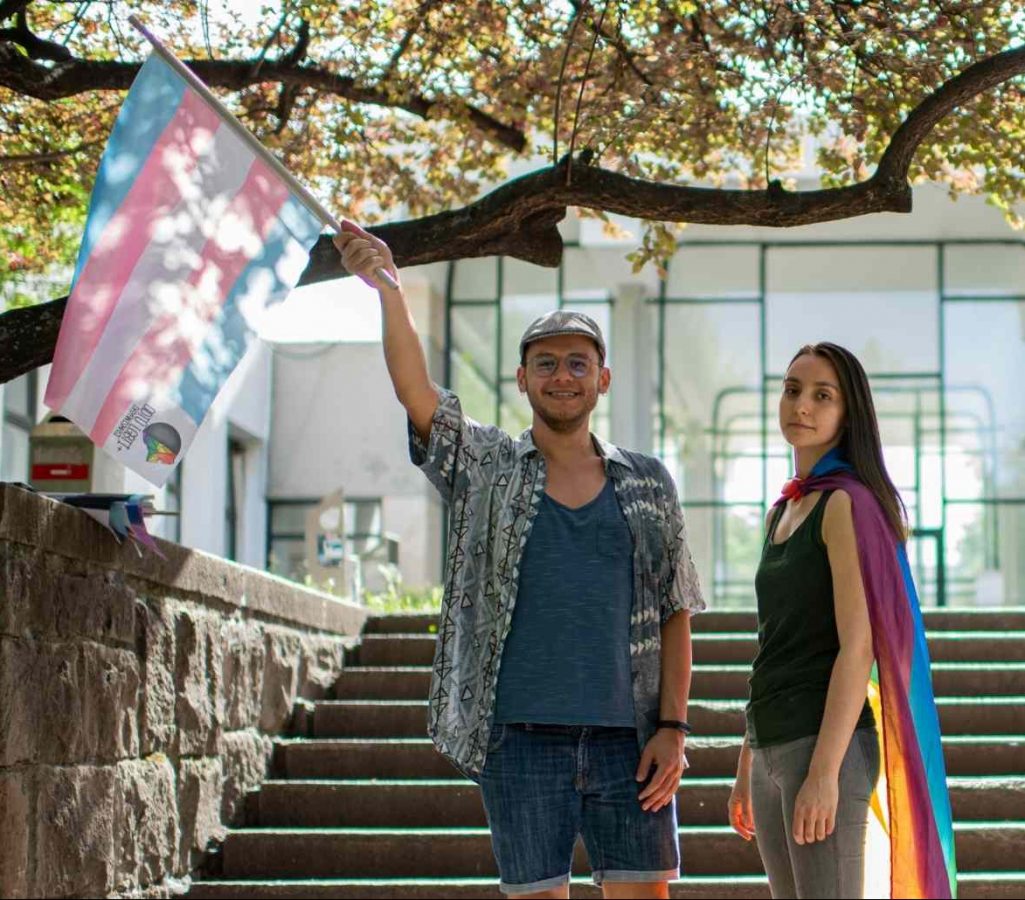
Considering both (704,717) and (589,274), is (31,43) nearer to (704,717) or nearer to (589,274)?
(704,717)

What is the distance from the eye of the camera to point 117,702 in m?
5.66

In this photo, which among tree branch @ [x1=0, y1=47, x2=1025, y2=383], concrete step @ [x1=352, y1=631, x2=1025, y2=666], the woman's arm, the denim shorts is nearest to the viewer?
the woman's arm

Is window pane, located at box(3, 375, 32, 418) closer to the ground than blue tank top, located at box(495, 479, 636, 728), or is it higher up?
higher up

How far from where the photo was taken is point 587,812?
3689 mm

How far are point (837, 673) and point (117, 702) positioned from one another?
3.00 m

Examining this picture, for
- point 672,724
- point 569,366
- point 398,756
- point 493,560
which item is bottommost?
point 398,756

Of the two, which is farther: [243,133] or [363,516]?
[363,516]

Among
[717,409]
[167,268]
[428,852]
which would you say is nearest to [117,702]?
[167,268]

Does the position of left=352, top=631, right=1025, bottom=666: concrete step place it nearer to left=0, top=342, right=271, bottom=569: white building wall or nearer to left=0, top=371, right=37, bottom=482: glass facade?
left=0, top=371, right=37, bottom=482: glass facade

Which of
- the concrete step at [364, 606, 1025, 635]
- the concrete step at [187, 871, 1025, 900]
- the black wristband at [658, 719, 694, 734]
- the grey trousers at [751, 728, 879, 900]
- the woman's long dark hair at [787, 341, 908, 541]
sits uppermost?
the woman's long dark hair at [787, 341, 908, 541]

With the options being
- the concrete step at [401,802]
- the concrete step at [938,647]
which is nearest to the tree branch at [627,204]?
the concrete step at [401,802]

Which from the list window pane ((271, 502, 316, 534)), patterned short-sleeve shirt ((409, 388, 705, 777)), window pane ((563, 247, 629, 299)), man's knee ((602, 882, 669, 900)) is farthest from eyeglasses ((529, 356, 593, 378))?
window pane ((271, 502, 316, 534))

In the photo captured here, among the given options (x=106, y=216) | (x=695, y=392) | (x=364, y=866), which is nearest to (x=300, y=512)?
(x=695, y=392)

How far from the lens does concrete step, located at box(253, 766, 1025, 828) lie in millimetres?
7516
